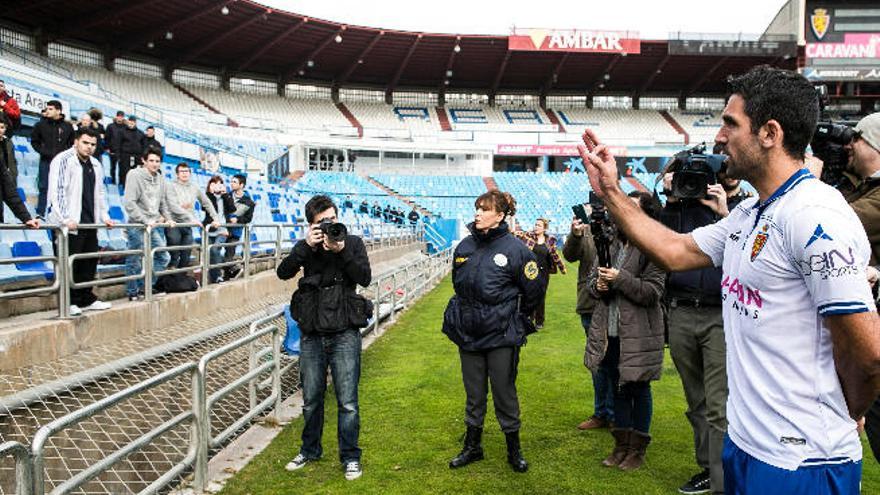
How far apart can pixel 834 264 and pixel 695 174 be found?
101cm

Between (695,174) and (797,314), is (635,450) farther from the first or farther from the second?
(797,314)

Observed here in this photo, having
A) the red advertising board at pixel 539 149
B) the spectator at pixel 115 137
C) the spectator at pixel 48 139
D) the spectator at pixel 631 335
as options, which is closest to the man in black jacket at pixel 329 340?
the spectator at pixel 631 335

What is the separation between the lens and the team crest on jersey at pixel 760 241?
159 centimetres

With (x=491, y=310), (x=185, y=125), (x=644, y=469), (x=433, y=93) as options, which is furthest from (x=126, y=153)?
(x=433, y=93)

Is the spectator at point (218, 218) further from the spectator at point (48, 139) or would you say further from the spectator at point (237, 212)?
the spectator at point (48, 139)

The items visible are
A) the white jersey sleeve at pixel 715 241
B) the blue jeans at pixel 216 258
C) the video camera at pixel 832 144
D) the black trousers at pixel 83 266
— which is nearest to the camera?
the white jersey sleeve at pixel 715 241

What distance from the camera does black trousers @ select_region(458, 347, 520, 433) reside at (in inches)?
158

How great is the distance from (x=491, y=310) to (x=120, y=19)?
111ft

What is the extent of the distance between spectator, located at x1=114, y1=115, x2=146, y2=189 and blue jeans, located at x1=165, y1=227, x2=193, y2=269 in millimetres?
3722

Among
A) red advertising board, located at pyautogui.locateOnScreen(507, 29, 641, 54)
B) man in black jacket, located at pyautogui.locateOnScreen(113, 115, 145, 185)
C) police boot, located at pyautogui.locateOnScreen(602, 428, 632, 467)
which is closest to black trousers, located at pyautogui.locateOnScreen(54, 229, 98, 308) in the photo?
police boot, located at pyautogui.locateOnScreen(602, 428, 632, 467)

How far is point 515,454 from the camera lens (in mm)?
4051

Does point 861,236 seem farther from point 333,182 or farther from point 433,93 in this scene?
point 433,93

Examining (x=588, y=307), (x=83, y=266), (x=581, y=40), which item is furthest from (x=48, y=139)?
(x=581, y=40)

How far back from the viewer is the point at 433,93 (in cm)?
4678
